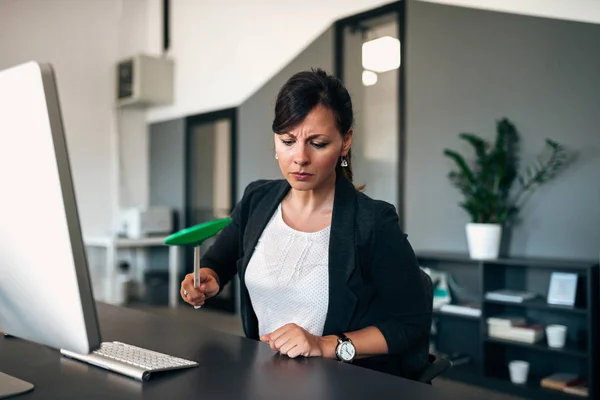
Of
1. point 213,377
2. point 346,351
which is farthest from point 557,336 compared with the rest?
point 213,377

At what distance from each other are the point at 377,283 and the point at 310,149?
373mm

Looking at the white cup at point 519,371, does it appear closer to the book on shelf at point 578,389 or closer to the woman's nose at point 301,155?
the book on shelf at point 578,389

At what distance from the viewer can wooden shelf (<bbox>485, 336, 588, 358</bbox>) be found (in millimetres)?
2965

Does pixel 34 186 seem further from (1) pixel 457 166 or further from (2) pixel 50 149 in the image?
(1) pixel 457 166

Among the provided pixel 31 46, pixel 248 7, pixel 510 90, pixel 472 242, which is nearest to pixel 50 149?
pixel 472 242

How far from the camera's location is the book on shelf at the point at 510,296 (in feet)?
10.5

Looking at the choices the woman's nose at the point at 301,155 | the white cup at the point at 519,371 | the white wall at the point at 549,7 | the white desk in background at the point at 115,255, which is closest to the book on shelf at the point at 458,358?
the white cup at the point at 519,371

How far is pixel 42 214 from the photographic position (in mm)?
731

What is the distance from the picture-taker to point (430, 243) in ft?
12.8

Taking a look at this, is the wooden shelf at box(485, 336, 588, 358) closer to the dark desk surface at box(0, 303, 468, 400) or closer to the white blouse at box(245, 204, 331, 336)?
the white blouse at box(245, 204, 331, 336)

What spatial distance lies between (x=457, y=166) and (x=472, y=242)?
61 cm

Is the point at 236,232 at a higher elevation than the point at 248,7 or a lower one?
lower

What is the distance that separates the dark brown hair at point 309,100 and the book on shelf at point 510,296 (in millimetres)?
2191

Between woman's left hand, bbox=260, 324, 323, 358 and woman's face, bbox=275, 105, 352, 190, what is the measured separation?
0.41 m
